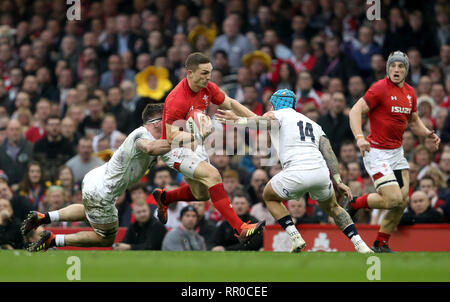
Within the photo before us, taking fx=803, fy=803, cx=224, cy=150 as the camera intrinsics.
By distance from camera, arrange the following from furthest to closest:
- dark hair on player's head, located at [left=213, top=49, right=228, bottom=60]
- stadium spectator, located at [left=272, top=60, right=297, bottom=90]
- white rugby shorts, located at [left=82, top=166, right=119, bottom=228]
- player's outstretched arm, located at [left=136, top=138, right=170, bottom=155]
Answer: dark hair on player's head, located at [left=213, top=49, right=228, bottom=60], stadium spectator, located at [left=272, top=60, right=297, bottom=90], white rugby shorts, located at [left=82, top=166, right=119, bottom=228], player's outstretched arm, located at [left=136, top=138, right=170, bottom=155]

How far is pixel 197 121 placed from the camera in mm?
8977

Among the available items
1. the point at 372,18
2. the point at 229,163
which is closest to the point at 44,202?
the point at 229,163

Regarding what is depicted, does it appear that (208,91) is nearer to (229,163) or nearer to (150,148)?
(150,148)

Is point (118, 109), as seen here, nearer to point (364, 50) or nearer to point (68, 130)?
point (68, 130)

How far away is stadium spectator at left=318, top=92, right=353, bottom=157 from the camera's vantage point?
1393 centimetres

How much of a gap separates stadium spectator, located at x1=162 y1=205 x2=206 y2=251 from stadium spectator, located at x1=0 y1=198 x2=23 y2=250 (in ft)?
7.09

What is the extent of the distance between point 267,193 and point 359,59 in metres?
6.93

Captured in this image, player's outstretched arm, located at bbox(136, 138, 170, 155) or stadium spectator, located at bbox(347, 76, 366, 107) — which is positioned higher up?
stadium spectator, located at bbox(347, 76, 366, 107)

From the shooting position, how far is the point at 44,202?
13.1 m

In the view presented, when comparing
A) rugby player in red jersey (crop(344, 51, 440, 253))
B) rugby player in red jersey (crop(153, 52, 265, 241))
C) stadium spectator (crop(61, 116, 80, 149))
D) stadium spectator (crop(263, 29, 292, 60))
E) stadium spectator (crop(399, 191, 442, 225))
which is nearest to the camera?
rugby player in red jersey (crop(153, 52, 265, 241))

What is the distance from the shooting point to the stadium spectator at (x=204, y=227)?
11.6 meters

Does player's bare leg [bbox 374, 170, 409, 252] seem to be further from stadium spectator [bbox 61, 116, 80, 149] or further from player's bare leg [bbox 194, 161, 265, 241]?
stadium spectator [bbox 61, 116, 80, 149]

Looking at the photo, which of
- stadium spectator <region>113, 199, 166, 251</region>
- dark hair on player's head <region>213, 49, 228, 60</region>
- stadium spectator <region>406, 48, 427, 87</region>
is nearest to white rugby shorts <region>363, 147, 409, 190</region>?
stadium spectator <region>113, 199, 166, 251</region>

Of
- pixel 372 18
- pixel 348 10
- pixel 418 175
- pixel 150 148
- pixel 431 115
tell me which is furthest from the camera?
pixel 348 10
